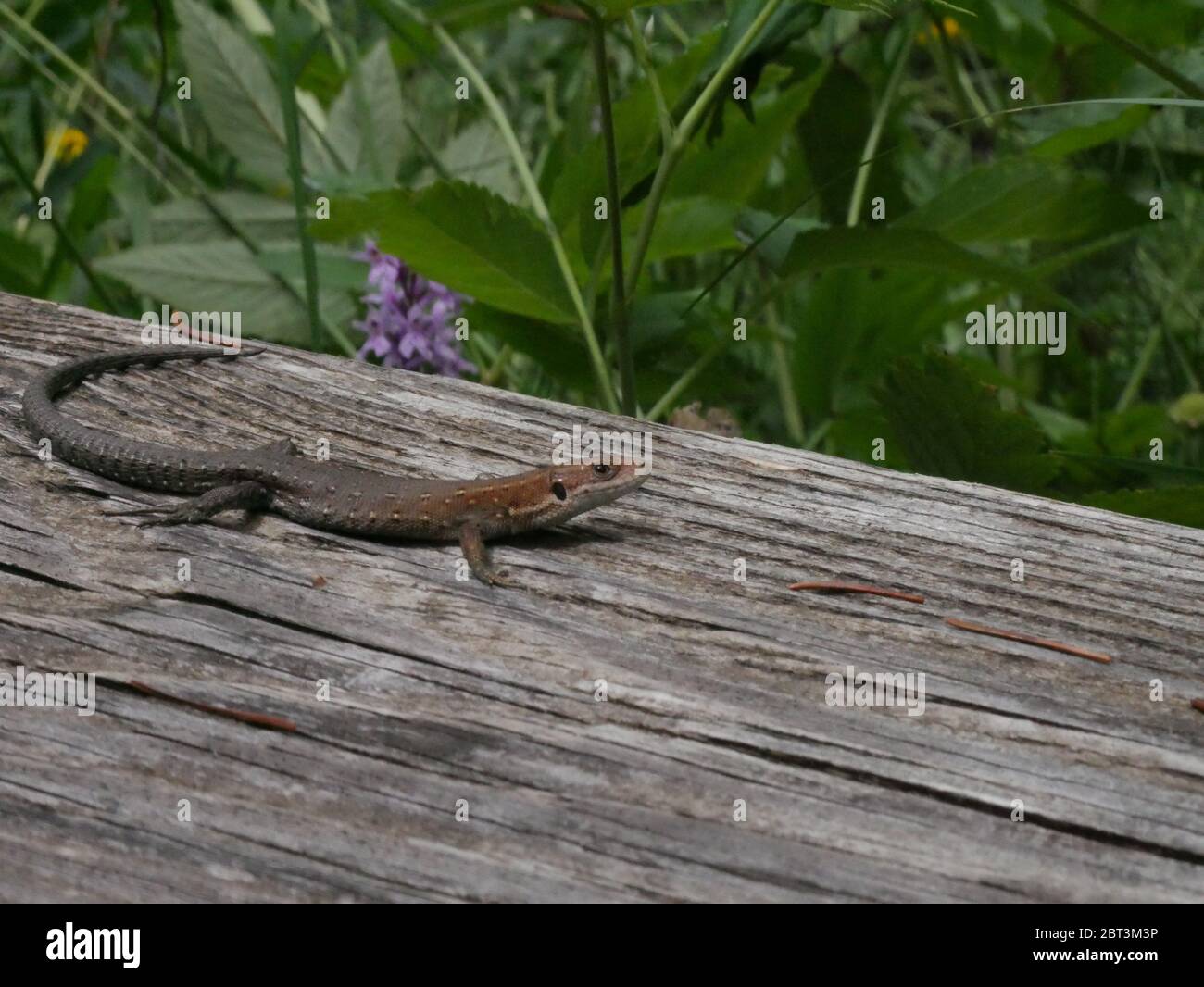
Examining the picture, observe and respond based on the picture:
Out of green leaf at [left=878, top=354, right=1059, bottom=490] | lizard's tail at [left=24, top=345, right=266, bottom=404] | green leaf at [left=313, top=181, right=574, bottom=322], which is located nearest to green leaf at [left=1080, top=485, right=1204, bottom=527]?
green leaf at [left=878, top=354, right=1059, bottom=490]

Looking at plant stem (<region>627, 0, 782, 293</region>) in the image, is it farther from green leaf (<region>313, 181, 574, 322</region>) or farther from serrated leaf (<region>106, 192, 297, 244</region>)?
serrated leaf (<region>106, 192, 297, 244</region>)

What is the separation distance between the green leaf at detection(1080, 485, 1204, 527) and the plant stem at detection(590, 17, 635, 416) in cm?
128

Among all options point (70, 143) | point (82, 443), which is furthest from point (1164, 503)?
point (70, 143)

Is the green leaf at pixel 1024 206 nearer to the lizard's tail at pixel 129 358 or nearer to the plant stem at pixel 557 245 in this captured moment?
Answer: the plant stem at pixel 557 245

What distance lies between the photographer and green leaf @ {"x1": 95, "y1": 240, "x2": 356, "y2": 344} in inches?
184

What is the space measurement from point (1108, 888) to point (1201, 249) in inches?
187

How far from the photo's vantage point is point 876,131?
15.7ft

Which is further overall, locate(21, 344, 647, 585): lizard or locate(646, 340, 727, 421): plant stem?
locate(646, 340, 727, 421): plant stem

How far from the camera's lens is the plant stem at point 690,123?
3.21 meters

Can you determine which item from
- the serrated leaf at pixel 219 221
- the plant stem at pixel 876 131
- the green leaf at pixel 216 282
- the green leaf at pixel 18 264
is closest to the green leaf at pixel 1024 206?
the plant stem at pixel 876 131

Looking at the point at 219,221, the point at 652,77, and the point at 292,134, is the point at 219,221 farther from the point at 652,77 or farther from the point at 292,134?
the point at 652,77

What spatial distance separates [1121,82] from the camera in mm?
4758
